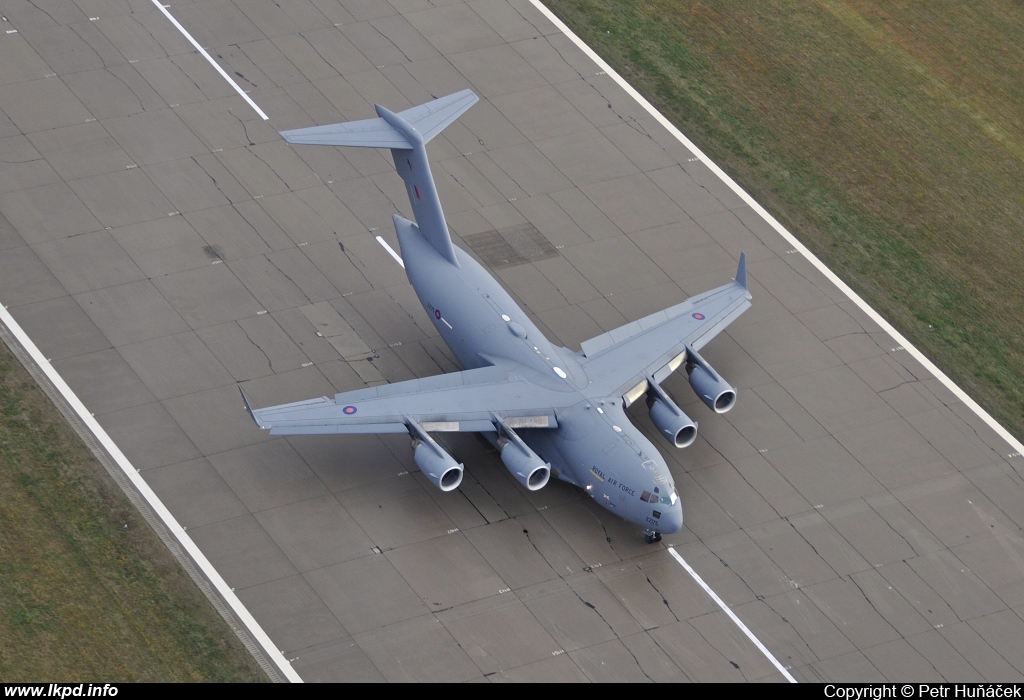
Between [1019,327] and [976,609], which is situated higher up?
[1019,327]

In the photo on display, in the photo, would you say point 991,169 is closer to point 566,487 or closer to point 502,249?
point 502,249

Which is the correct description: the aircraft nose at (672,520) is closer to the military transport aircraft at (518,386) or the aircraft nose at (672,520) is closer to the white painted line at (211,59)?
the military transport aircraft at (518,386)

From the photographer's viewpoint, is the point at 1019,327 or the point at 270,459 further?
the point at 1019,327

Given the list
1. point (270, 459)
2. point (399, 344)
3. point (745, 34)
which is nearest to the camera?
point (270, 459)

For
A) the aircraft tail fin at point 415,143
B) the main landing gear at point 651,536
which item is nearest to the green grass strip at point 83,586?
the main landing gear at point 651,536

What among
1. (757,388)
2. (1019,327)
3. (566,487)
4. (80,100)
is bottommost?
(80,100)

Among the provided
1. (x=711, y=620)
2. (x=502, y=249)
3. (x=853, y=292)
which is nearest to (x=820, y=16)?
(x=853, y=292)
